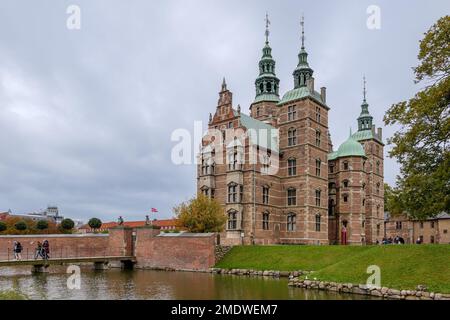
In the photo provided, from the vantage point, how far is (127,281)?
90.4 feet

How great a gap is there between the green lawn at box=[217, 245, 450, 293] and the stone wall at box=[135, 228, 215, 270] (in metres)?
1.77

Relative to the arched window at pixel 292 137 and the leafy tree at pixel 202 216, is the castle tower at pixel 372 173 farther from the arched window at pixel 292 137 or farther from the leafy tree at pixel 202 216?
the leafy tree at pixel 202 216

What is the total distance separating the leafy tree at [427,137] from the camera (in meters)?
19.7

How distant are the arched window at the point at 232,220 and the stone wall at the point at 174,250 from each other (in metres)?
6.39

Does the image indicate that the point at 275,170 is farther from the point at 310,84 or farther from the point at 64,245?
the point at 64,245

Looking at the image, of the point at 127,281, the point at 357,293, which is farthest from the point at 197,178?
the point at 357,293

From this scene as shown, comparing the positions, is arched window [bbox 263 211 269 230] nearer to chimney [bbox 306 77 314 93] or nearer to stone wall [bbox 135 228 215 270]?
stone wall [bbox 135 228 215 270]

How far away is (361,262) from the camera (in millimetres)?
25922

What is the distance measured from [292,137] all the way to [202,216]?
14057 millimetres

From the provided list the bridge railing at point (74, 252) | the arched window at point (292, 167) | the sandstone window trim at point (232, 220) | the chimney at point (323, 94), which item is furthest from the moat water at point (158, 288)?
the chimney at point (323, 94)

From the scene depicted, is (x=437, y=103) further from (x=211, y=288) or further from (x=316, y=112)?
(x=316, y=112)

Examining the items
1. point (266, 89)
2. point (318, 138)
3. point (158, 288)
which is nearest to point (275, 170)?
point (318, 138)

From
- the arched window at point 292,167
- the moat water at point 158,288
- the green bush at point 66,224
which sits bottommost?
the moat water at point 158,288

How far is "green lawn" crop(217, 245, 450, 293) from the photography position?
2166 cm
